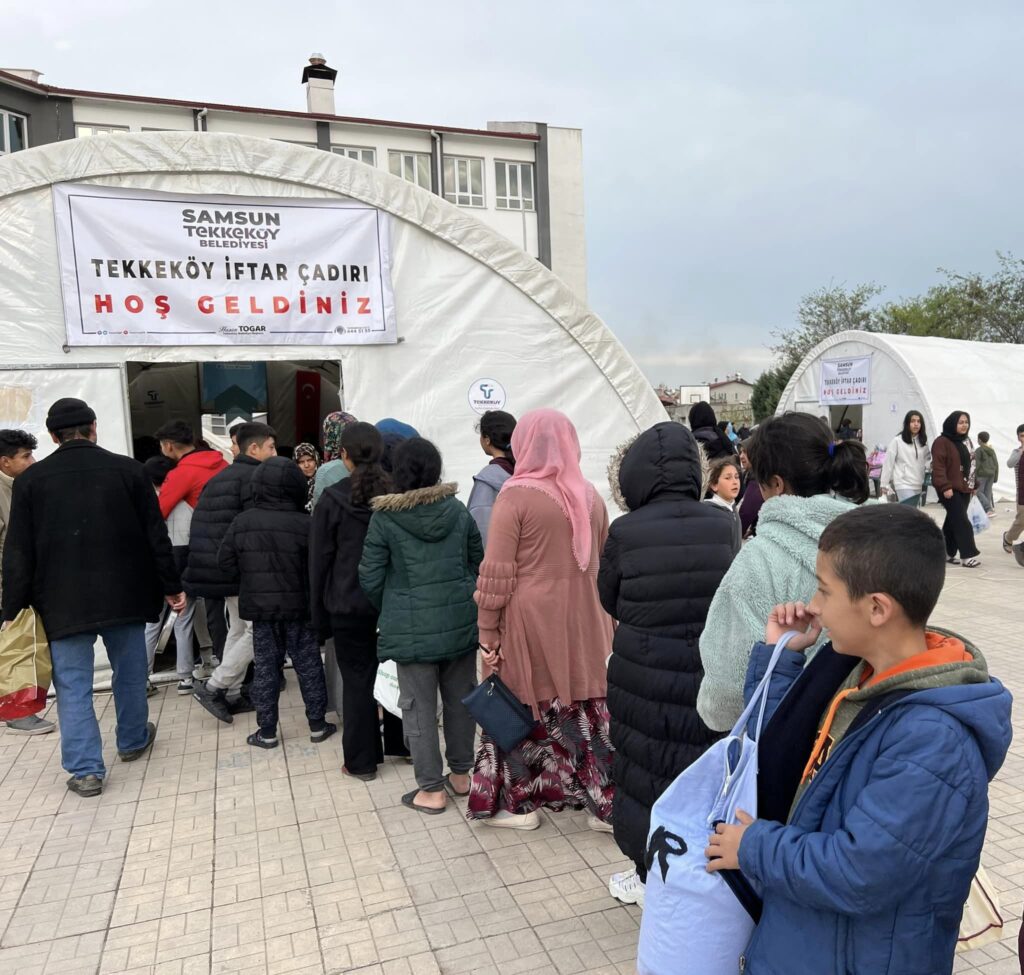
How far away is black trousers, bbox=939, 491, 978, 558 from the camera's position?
30.3 ft

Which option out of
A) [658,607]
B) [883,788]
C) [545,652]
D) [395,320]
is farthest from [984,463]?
[883,788]

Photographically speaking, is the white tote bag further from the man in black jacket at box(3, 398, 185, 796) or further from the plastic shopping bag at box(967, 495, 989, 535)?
the plastic shopping bag at box(967, 495, 989, 535)

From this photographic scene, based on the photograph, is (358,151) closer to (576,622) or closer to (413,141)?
(413,141)

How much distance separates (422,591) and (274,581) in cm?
123

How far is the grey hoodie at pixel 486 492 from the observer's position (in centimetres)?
454

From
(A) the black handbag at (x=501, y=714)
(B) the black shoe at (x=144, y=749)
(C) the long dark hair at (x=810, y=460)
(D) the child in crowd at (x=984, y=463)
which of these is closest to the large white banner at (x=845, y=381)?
(D) the child in crowd at (x=984, y=463)

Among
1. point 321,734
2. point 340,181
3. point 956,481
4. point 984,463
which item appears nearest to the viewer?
point 321,734

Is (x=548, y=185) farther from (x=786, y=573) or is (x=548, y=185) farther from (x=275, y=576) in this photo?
(x=786, y=573)

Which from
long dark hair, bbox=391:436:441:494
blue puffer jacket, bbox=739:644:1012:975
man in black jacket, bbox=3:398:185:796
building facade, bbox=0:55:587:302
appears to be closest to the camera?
blue puffer jacket, bbox=739:644:1012:975

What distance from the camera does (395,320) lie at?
6.41 metres

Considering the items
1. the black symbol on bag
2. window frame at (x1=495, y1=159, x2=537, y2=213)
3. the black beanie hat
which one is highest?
window frame at (x1=495, y1=159, x2=537, y2=213)

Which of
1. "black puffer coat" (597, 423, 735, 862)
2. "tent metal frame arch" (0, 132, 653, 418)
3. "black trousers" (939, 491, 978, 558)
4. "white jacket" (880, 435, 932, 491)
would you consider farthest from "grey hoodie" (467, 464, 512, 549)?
"white jacket" (880, 435, 932, 491)

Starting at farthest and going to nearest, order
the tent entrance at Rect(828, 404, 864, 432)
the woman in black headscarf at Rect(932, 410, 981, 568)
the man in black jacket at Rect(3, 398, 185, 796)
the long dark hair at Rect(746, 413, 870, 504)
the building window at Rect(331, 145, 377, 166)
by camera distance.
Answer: the building window at Rect(331, 145, 377, 166) → the tent entrance at Rect(828, 404, 864, 432) → the woman in black headscarf at Rect(932, 410, 981, 568) → the man in black jacket at Rect(3, 398, 185, 796) → the long dark hair at Rect(746, 413, 870, 504)

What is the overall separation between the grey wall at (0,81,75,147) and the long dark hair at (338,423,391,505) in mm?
25579
